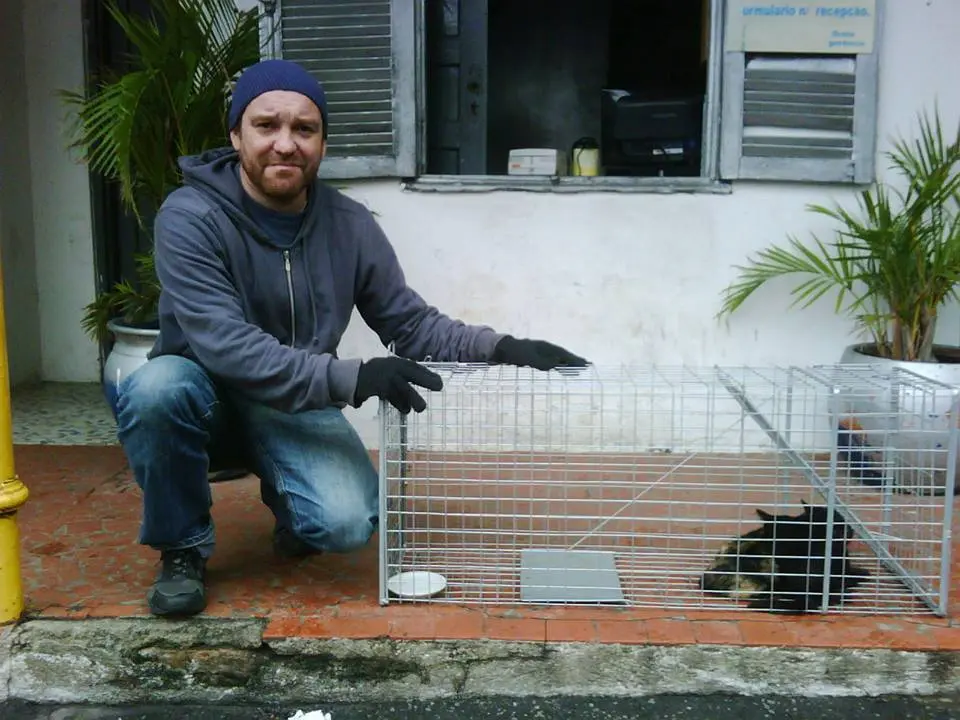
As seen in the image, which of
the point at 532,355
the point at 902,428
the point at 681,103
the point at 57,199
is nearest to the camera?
the point at 532,355

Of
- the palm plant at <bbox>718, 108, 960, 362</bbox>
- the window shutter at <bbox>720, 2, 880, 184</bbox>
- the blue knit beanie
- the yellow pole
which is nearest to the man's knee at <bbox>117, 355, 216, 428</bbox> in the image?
the yellow pole

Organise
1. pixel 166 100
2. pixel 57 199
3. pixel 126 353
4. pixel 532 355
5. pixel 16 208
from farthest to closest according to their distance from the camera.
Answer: pixel 57 199 < pixel 16 208 < pixel 126 353 < pixel 166 100 < pixel 532 355

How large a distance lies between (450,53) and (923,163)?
2197 mm

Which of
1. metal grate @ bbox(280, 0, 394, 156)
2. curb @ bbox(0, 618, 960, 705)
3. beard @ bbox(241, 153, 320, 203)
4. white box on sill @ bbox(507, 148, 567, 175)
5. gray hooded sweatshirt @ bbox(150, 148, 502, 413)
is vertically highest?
metal grate @ bbox(280, 0, 394, 156)

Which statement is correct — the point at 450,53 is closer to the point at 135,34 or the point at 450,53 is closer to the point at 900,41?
the point at 135,34

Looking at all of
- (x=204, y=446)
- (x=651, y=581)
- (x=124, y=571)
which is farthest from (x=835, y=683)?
(x=124, y=571)

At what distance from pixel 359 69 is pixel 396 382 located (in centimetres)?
209

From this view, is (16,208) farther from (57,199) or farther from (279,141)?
(279,141)

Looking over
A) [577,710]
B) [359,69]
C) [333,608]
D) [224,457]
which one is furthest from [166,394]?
[359,69]

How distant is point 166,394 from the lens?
7.97 ft

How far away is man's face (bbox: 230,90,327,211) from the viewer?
257 cm

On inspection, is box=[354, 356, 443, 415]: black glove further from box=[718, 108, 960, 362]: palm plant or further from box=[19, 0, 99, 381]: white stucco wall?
box=[19, 0, 99, 381]: white stucco wall

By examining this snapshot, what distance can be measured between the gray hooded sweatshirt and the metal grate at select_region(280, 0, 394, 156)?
1.18 metres

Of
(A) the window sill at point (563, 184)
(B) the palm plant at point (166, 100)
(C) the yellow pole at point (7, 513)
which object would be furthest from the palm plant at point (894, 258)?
(C) the yellow pole at point (7, 513)
